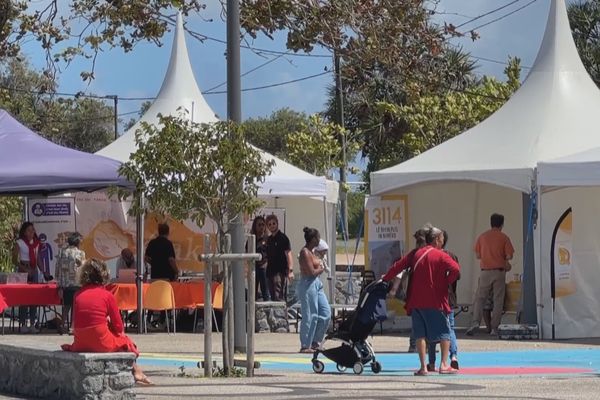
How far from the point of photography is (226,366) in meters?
14.6

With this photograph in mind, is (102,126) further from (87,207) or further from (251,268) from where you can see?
(251,268)

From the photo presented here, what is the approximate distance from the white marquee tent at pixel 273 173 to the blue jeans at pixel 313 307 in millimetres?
5997

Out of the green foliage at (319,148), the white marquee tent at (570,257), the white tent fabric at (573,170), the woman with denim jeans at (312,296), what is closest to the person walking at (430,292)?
the woman with denim jeans at (312,296)

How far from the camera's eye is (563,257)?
20.6m

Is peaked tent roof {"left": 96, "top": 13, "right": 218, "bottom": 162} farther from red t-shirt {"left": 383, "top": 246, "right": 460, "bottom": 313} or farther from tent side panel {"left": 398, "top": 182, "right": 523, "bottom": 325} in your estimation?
red t-shirt {"left": 383, "top": 246, "right": 460, "bottom": 313}

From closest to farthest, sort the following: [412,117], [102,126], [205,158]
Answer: [205,158], [412,117], [102,126]

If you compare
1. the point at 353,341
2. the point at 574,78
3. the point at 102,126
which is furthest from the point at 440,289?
the point at 102,126

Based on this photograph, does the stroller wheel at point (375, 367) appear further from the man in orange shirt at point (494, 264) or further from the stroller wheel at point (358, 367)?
the man in orange shirt at point (494, 264)

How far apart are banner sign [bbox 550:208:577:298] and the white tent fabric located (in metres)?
0.84

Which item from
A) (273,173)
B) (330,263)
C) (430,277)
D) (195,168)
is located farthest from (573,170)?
(195,168)

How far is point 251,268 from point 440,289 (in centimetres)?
210

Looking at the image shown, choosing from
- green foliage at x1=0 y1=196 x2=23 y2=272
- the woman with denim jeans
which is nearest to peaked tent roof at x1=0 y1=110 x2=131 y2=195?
the woman with denim jeans

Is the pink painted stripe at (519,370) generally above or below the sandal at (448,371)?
below

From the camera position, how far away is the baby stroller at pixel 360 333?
1501cm
